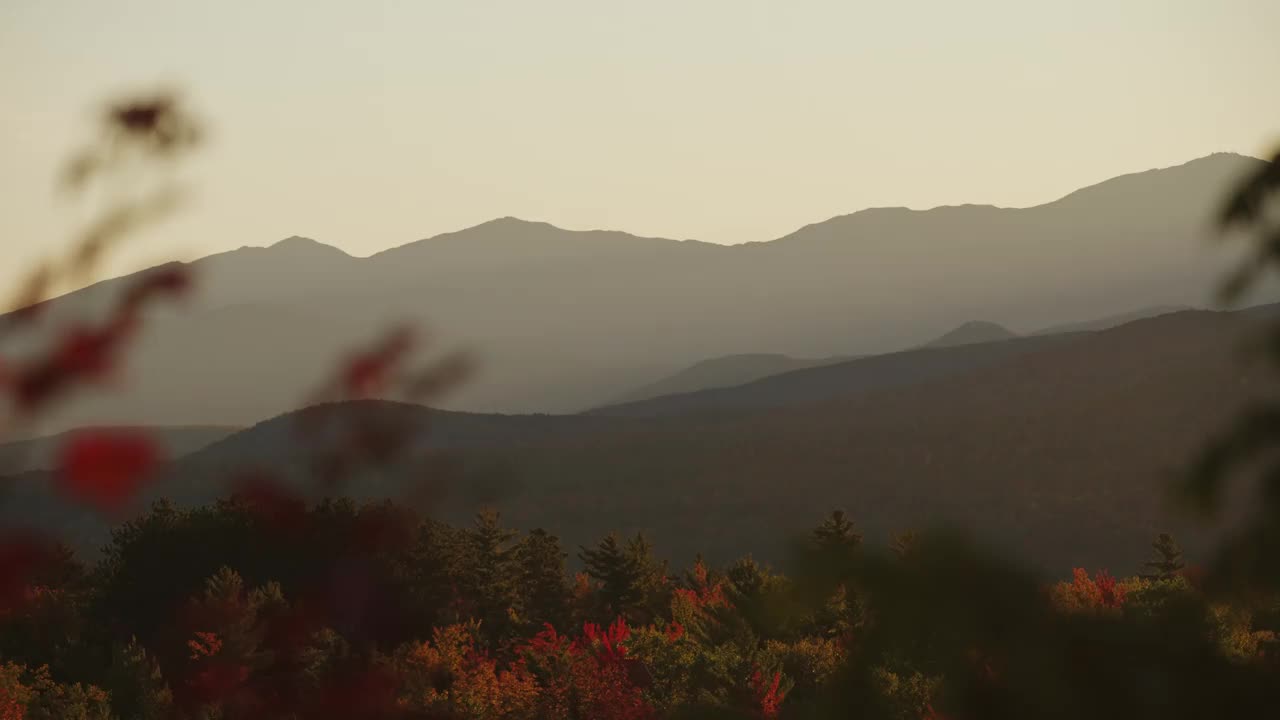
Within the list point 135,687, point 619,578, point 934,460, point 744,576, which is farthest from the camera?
point 934,460

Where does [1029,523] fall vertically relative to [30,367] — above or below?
below

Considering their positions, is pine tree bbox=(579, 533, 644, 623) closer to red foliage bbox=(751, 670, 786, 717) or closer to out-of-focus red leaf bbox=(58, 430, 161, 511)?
red foliage bbox=(751, 670, 786, 717)

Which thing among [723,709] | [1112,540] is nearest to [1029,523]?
[1112,540]

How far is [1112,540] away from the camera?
104438 mm

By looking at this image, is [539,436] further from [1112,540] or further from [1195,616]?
[1195,616]

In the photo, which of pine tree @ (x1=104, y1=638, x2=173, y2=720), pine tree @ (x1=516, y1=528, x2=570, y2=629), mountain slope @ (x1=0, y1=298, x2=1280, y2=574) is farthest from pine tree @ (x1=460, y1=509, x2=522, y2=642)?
mountain slope @ (x1=0, y1=298, x2=1280, y2=574)

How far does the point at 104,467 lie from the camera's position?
313 centimetres

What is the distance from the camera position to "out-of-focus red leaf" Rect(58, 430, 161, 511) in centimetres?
311

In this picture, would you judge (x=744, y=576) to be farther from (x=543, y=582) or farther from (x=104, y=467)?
(x=104, y=467)

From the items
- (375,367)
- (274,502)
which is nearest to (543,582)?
(274,502)

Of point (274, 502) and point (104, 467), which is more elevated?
point (104, 467)


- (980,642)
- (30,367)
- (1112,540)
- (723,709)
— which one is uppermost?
(30,367)

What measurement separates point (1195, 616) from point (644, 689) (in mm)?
34043

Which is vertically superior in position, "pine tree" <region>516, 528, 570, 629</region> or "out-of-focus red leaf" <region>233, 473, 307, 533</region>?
"out-of-focus red leaf" <region>233, 473, 307, 533</region>
